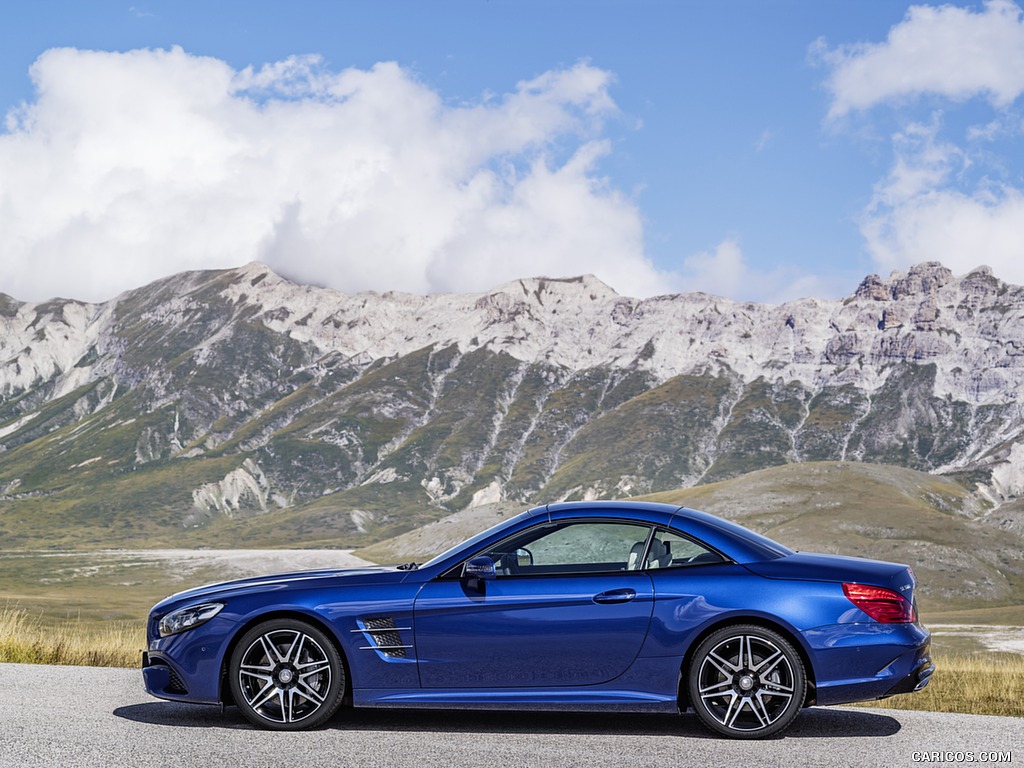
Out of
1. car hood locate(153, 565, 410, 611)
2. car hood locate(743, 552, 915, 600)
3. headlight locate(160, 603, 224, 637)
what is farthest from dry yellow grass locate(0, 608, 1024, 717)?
headlight locate(160, 603, 224, 637)

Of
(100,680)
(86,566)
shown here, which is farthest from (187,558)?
(100,680)

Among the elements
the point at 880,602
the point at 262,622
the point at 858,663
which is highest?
the point at 262,622

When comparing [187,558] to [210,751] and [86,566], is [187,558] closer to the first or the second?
[86,566]

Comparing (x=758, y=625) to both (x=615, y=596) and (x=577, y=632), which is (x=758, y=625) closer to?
(x=615, y=596)

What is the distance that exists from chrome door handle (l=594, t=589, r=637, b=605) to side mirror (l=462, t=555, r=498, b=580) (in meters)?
0.82

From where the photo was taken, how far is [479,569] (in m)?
8.38

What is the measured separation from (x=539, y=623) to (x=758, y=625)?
1.64 m

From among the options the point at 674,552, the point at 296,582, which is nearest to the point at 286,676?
the point at 296,582

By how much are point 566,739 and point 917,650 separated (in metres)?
2.71

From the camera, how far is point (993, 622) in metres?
91.3

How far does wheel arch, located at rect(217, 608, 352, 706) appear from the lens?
865cm
